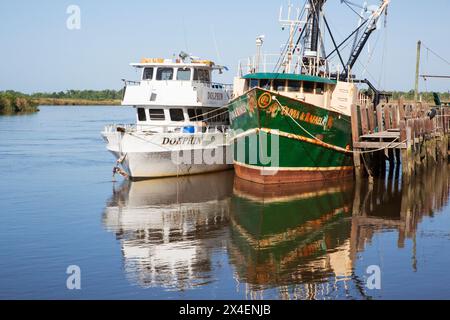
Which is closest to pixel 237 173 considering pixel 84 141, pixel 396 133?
pixel 396 133

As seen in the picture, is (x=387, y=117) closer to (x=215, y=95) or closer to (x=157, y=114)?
(x=215, y=95)

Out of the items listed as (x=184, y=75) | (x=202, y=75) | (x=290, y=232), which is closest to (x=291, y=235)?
(x=290, y=232)

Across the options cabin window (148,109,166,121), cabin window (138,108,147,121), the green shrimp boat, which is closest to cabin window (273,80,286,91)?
the green shrimp boat

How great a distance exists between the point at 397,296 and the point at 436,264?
2648 mm

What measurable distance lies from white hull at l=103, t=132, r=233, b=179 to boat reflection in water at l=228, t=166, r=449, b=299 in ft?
6.94

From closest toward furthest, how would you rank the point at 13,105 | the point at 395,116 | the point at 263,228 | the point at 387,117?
the point at 263,228, the point at 387,117, the point at 395,116, the point at 13,105

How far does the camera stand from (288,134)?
22.8m

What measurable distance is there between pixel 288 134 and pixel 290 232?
6.63 meters

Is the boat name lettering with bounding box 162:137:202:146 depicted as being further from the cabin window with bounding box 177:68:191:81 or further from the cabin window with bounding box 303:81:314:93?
the cabin window with bounding box 303:81:314:93

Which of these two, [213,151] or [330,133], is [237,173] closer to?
[213,151]

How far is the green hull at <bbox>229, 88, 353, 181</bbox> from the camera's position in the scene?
2231cm

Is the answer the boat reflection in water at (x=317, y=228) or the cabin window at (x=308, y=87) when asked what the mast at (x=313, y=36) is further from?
the boat reflection in water at (x=317, y=228)

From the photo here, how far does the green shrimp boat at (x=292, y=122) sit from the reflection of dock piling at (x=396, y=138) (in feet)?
2.28

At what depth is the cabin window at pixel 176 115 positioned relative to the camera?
2608cm
